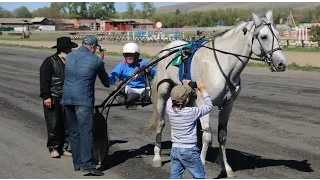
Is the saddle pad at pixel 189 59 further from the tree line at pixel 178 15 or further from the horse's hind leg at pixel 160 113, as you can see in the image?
the tree line at pixel 178 15

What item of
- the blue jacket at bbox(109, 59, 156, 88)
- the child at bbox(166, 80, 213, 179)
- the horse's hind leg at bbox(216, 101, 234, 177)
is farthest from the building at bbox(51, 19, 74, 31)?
the child at bbox(166, 80, 213, 179)

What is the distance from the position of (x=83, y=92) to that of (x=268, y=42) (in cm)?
247

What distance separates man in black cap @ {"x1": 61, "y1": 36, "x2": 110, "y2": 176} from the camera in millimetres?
6535

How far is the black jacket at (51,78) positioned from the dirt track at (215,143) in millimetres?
1026

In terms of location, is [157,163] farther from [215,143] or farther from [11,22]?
[11,22]

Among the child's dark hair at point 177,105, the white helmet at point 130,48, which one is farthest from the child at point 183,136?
the white helmet at point 130,48

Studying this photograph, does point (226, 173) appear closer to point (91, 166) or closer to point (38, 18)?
point (91, 166)

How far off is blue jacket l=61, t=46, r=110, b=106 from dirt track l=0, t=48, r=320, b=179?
3.38 ft

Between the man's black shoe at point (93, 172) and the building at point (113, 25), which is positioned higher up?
the man's black shoe at point (93, 172)

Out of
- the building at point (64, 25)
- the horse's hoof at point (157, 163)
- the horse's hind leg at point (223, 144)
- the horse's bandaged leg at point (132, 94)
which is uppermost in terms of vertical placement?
the horse's bandaged leg at point (132, 94)

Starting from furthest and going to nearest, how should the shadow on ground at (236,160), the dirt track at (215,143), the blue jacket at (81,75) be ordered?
the shadow on ground at (236,160) → the dirt track at (215,143) → the blue jacket at (81,75)

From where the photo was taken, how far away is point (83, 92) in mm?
6570

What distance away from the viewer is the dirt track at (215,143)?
7.01 m

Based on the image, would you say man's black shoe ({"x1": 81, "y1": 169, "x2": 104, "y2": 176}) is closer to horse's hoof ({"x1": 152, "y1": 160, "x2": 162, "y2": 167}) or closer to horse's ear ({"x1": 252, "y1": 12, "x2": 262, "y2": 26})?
horse's hoof ({"x1": 152, "y1": 160, "x2": 162, "y2": 167})
